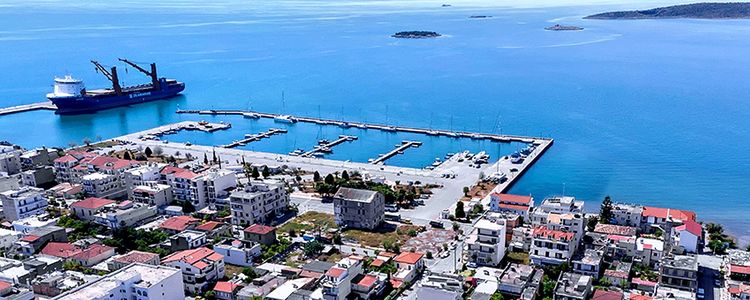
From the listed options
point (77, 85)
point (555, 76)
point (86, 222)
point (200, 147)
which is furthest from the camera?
point (555, 76)

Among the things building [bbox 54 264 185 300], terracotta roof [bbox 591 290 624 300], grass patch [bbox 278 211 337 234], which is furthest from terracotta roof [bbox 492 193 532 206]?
building [bbox 54 264 185 300]

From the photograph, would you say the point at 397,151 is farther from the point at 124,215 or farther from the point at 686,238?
the point at 686,238

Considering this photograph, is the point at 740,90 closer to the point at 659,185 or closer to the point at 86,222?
the point at 659,185

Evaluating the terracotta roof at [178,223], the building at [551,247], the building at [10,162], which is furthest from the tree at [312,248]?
the building at [10,162]

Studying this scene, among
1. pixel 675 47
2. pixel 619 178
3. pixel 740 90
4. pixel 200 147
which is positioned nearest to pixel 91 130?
pixel 200 147

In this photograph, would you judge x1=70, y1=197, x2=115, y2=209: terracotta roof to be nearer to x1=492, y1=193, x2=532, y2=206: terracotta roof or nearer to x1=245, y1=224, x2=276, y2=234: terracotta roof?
x1=245, y1=224, x2=276, y2=234: terracotta roof

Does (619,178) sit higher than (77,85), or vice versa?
(77,85)
